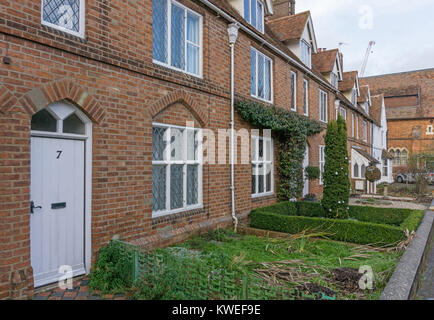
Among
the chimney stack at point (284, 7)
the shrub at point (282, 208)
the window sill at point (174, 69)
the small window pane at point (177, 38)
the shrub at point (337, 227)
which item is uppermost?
the chimney stack at point (284, 7)

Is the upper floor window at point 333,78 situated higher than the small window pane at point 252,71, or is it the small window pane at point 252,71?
the upper floor window at point 333,78

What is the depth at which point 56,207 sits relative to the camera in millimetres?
4977

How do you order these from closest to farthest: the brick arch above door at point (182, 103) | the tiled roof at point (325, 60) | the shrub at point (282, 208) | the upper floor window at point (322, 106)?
1. the brick arch above door at point (182, 103)
2. the shrub at point (282, 208)
3. the upper floor window at point (322, 106)
4. the tiled roof at point (325, 60)

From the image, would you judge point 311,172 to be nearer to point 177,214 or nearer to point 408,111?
point 177,214

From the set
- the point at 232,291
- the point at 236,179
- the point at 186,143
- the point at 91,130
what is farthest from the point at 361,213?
the point at 91,130

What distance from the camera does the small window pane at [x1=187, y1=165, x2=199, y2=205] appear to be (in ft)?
25.6

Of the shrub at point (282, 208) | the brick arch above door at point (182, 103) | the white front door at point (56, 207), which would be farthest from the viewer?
the shrub at point (282, 208)

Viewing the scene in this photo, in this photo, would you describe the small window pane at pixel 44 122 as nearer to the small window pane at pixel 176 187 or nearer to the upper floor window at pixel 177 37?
the upper floor window at pixel 177 37

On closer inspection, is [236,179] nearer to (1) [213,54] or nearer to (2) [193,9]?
(1) [213,54]

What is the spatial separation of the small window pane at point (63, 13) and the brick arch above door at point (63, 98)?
3.24 ft

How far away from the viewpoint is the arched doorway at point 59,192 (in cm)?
473

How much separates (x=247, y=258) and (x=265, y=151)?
538cm

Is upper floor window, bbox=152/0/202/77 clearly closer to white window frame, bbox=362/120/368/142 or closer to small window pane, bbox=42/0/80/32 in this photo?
small window pane, bbox=42/0/80/32

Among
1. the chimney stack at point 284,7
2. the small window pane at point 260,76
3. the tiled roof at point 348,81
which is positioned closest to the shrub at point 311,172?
the small window pane at point 260,76
